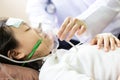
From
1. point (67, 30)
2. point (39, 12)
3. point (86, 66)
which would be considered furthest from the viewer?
point (39, 12)

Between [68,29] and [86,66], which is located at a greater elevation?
[68,29]

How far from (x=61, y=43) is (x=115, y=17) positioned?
0.41 metres

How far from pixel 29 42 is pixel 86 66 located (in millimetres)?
343

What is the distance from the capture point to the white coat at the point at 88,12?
162 centimetres

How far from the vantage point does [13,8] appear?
9.05 ft

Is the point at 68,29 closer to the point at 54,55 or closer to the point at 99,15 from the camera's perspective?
the point at 54,55

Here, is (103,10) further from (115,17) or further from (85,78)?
(85,78)

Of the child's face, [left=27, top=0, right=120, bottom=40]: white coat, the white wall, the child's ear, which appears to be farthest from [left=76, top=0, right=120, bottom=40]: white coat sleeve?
the white wall

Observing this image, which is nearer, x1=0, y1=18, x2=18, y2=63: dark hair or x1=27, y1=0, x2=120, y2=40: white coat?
x1=0, y1=18, x2=18, y2=63: dark hair

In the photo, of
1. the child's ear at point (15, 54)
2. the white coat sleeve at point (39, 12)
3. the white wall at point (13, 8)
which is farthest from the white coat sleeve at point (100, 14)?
the white wall at point (13, 8)

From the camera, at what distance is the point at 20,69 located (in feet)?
4.08

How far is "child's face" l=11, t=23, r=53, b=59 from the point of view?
51.0 inches

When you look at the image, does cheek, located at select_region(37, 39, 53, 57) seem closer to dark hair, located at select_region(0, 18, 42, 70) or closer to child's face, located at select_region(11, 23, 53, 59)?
child's face, located at select_region(11, 23, 53, 59)

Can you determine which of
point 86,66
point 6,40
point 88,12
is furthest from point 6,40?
point 88,12
